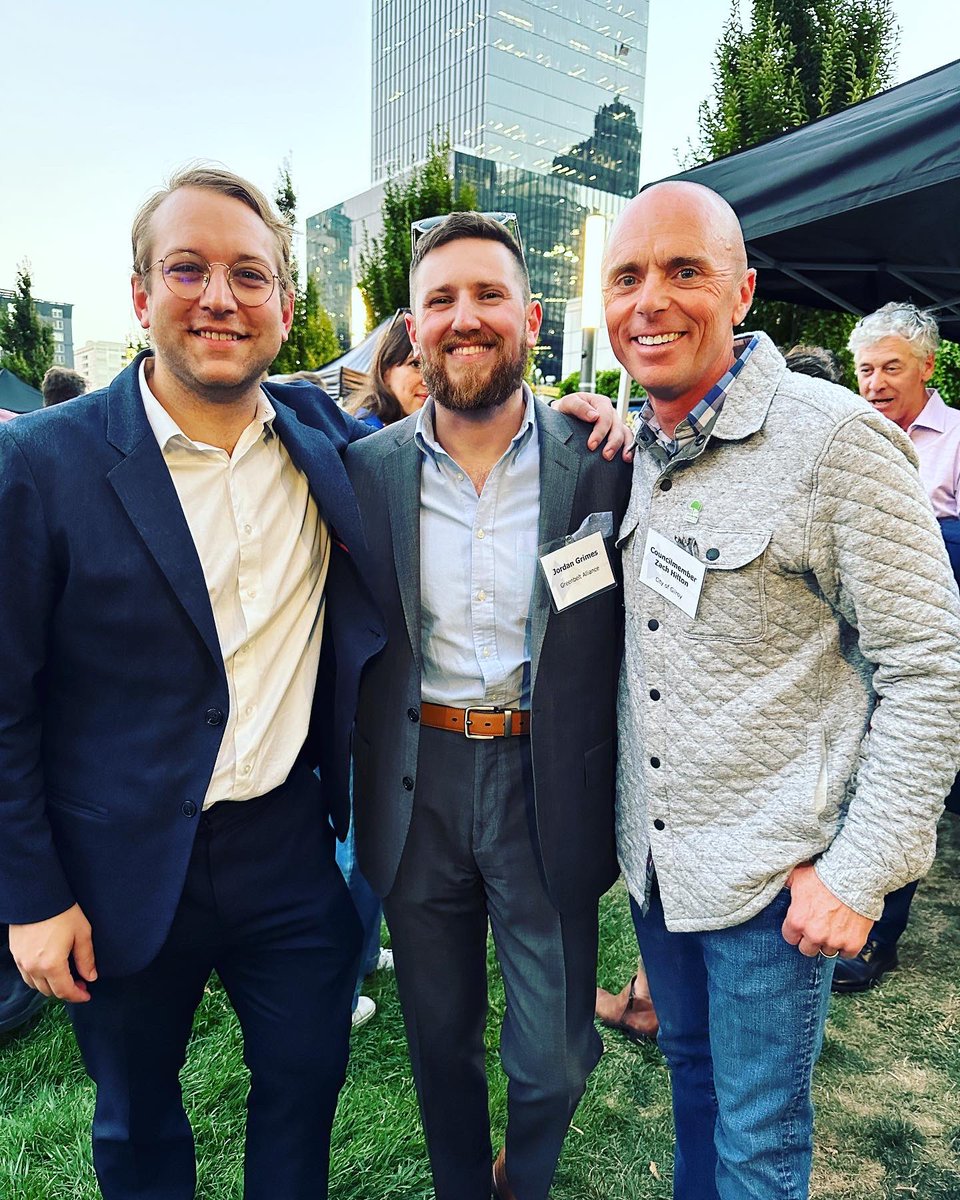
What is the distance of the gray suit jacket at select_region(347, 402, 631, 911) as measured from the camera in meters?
1.73

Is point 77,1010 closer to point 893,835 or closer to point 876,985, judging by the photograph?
point 893,835

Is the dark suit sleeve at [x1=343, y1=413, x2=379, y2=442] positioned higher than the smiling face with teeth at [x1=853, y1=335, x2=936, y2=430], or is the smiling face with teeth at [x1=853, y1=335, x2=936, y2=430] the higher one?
A: the smiling face with teeth at [x1=853, y1=335, x2=936, y2=430]

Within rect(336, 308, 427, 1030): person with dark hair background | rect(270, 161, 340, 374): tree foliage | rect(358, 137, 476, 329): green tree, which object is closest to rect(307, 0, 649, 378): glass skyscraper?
rect(270, 161, 340, 374): tree foliage

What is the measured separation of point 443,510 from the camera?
1832mm

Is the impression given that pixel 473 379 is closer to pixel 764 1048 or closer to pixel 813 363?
pixel 764 1048

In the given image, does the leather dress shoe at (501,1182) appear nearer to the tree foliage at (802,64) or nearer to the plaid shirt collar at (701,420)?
the plaid shirt collar at (701,420)

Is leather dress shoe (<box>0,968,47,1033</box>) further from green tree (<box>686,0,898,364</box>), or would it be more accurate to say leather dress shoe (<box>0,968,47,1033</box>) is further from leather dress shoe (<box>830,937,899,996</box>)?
green tree (<box>686,0,898,364</box>)

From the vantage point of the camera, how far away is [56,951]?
149 cm

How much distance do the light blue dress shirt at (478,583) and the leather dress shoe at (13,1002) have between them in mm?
2000

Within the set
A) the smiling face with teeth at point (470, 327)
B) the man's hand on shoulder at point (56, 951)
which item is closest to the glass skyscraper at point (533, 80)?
the smiling face with teeth at point (470, 327)

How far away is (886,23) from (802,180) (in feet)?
26.7

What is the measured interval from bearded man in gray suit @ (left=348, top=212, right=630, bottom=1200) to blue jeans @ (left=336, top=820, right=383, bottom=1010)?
82 cm

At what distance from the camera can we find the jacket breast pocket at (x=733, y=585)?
1374 mm

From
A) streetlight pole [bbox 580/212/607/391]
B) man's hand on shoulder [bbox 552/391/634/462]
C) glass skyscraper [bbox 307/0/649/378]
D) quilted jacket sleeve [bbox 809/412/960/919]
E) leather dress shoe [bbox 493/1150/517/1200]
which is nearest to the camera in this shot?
quilted jacket sleeve [bbox 809/412/960/919]
